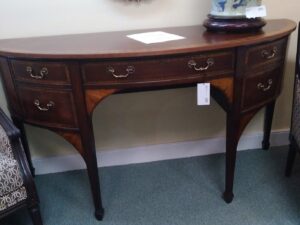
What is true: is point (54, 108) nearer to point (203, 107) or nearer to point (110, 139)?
point (110, 139)

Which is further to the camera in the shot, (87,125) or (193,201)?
(193,201)

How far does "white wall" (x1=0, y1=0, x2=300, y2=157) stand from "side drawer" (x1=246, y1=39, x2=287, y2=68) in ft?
1.36

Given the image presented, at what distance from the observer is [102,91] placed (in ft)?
4.23

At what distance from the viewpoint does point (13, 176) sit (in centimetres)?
124

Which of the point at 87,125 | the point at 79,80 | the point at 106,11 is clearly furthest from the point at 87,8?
the point at 87,125

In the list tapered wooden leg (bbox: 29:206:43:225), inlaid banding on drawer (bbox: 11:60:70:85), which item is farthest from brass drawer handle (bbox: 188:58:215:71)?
tapered wooden leg (bbox: 29:206:43:225)

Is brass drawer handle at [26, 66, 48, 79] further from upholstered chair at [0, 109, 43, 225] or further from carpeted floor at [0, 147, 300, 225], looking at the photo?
carpeted floor at [0, 147, 300, 225]

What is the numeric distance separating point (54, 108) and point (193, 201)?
845mm

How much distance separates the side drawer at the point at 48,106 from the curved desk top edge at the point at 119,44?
0.15 meters

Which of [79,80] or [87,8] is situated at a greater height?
[87,8]

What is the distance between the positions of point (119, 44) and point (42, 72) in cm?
33

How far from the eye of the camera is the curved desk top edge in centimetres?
121

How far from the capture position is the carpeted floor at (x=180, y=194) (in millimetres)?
1534

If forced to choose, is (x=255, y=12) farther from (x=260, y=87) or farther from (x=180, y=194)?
(x=180, y=194)
